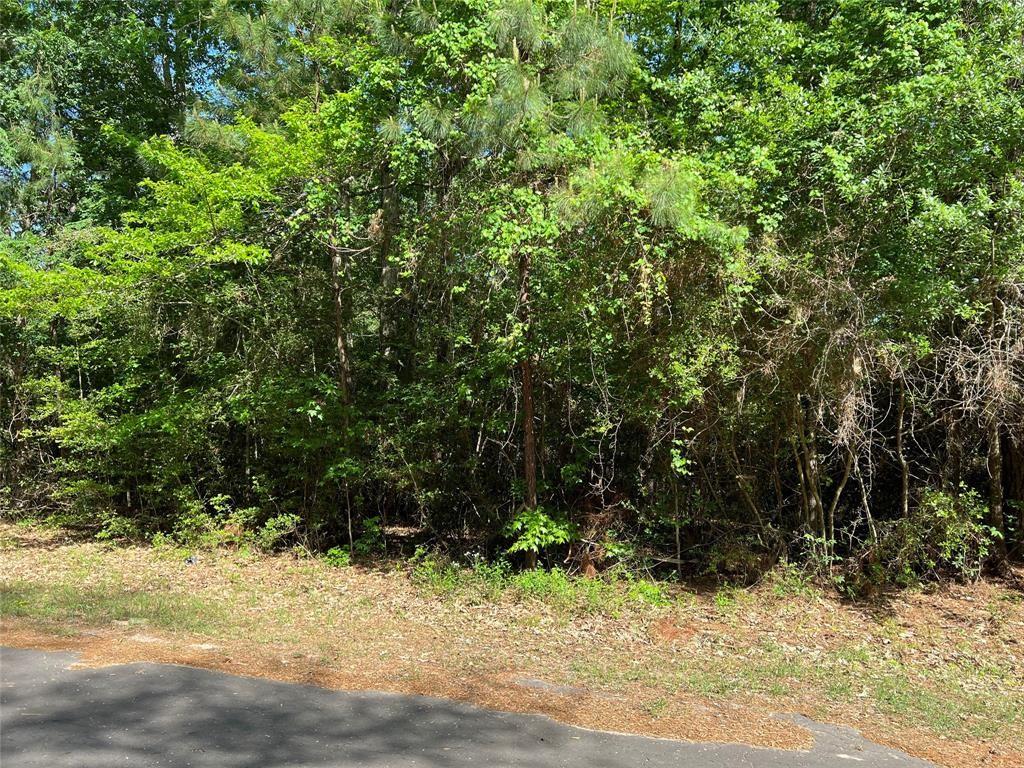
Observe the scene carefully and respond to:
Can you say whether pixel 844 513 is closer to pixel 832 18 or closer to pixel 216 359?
pixel 832 18

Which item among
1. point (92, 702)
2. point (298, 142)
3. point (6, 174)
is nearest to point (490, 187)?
point (298, 142)

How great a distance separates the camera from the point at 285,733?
14.2 ft

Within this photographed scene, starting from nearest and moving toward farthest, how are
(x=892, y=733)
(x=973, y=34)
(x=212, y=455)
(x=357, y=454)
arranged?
(x=892, y=733) → (x=973, y=34) → (x=357, y=454) → (x=212, y=455)

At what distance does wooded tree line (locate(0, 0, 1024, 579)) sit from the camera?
745cm

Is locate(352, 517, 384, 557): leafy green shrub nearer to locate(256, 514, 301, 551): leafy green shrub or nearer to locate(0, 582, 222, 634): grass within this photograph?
locate(256, 514, 301, 551): leafy green shrub

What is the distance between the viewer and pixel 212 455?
12.3 meters

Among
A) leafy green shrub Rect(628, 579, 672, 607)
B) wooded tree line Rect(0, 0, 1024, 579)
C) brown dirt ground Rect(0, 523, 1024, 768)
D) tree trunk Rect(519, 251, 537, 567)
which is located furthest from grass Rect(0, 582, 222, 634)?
leafy green shrub Rect(628, 579, 672, 607)

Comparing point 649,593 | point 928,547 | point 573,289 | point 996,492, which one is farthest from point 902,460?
point 573,289

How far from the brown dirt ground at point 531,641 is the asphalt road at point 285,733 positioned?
0.24 m

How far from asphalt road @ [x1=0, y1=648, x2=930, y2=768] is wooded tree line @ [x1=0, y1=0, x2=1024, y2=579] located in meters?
3.95

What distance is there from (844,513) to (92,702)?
A: 27.4ft

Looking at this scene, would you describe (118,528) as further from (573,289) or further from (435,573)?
(573,289)

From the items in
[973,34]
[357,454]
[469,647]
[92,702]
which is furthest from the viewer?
[357,454]

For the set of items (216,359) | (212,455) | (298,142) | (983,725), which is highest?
(298,142)
